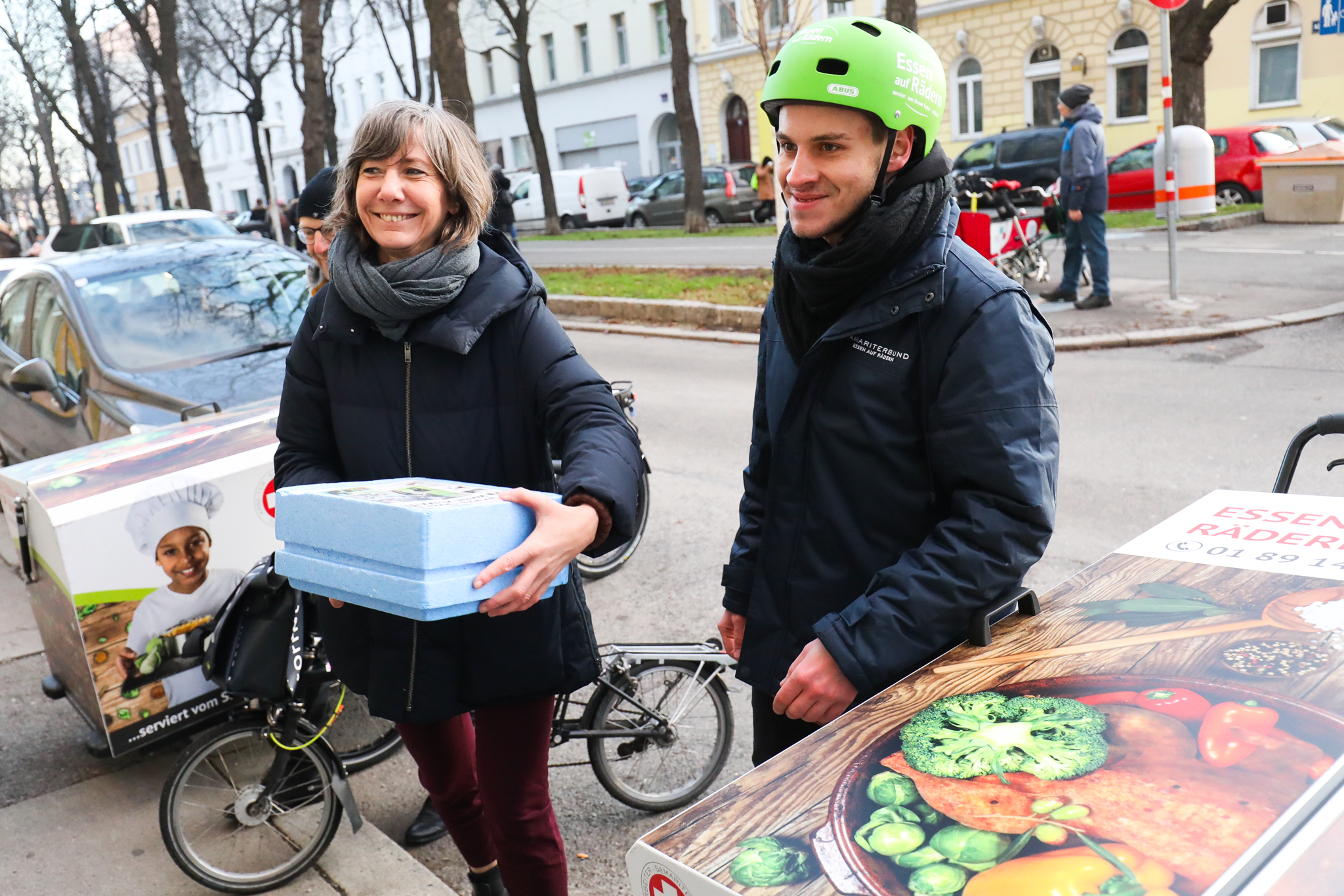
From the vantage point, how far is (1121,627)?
1.59 meters

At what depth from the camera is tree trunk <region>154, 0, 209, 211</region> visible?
24438mm

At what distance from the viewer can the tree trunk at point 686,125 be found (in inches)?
917

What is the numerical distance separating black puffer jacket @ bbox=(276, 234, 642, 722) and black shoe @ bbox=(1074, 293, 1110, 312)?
32.0 ft

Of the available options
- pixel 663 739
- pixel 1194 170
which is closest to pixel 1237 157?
pixel 1194 170

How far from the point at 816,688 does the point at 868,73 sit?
0.98 metres

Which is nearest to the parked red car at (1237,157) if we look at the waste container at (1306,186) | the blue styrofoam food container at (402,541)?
the waste container at (1306,186)

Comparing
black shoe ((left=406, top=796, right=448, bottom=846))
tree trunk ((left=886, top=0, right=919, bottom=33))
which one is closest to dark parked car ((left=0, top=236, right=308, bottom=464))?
black shoe ((left=406, top=796, right=448, bottom=846))

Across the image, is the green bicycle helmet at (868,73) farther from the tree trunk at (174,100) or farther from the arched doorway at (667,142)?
the arched doorway at (667,142)

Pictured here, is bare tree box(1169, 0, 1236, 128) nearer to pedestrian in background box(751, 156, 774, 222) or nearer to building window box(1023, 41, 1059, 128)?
pedestrian in background box(751, 156, 774, 222)

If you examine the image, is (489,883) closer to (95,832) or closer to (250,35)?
(95,832)

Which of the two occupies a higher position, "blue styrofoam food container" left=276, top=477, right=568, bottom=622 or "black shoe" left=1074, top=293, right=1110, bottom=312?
"blue styrofoam food container" left=276, top=477, right=568, bottom=622

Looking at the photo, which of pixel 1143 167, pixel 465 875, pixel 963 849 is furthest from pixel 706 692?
pixel 1143 167

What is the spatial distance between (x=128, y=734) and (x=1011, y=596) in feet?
9.08

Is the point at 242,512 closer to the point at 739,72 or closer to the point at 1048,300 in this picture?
the point at 1048,300
